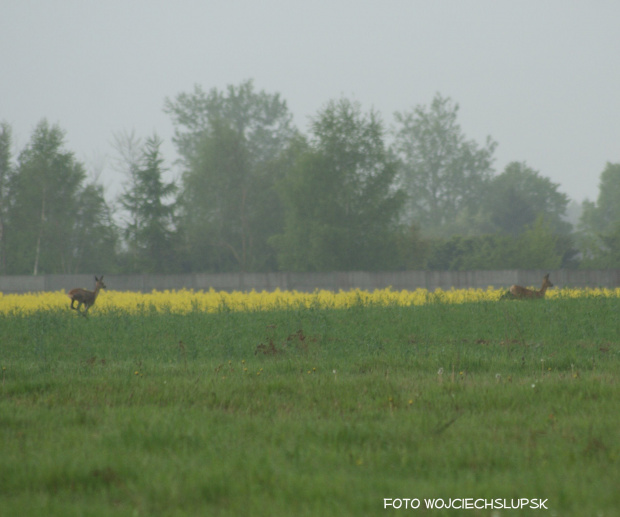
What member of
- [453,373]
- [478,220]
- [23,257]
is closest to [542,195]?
[478,220]

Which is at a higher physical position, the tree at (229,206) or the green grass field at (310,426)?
the tree at (229,206)

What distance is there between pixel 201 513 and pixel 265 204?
5534 centimetres

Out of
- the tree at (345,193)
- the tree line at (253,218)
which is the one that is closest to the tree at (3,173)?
the tree line at (253,218)

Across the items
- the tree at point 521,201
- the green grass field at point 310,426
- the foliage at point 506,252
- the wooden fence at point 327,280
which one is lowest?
the green grass field at point 310,426

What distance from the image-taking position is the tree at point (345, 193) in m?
43.0

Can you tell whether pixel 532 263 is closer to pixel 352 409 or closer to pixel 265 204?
pixel 265 204

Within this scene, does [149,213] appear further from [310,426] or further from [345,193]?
[310,426]

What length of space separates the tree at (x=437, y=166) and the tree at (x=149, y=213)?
148 ft

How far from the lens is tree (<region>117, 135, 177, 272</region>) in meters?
45.7

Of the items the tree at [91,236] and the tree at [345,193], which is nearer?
the tree at [345,193]

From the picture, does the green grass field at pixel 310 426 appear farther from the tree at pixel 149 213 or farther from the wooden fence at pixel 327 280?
the tree at pixel 149 213

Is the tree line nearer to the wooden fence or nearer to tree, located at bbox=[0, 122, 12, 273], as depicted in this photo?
tree, located at bbox=[0, 122, 12, 273]

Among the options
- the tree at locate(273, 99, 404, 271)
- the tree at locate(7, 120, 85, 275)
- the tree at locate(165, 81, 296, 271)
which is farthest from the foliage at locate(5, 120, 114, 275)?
the tree at locate(273, 99, 404, 271)

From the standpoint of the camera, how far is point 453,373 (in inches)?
320
